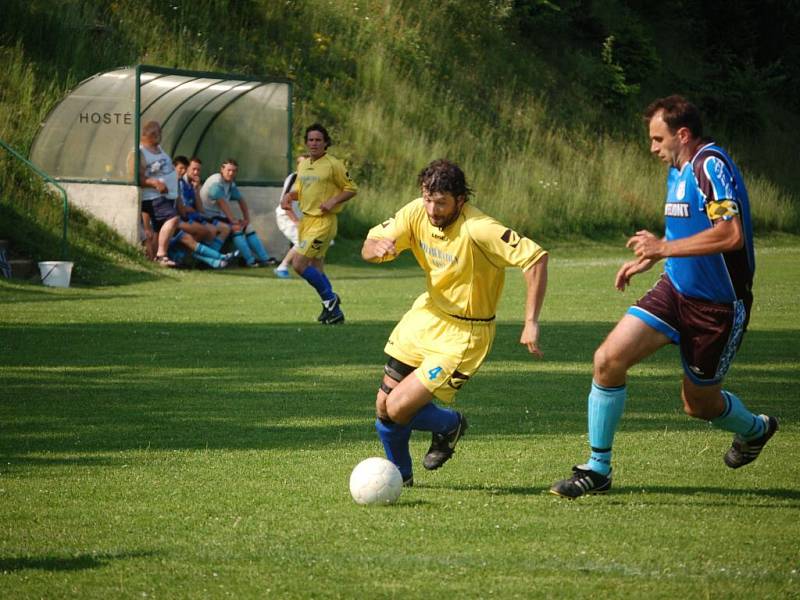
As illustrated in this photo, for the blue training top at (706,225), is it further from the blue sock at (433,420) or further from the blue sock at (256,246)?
the blue sock at (256,246)

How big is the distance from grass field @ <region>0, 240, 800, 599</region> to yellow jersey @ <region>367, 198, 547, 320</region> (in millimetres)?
1021

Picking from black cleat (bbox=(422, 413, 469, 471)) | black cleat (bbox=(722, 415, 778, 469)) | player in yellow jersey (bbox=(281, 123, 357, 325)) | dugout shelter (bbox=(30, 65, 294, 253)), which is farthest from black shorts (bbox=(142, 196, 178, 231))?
black cleat (bbox=(722, 415, 778, 469))

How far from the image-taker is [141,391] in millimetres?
10258

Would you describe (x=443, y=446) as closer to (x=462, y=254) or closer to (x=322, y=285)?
(x=462, y=254)

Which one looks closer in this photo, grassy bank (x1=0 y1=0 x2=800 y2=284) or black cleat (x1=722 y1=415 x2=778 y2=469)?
black cleat (x1=722 y1=415 x2=778 y2=469)

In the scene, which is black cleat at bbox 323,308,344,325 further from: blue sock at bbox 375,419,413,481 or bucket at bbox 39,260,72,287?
blue sock at bbox 375,419,413,481

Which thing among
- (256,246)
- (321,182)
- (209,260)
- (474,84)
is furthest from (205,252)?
(474,84)

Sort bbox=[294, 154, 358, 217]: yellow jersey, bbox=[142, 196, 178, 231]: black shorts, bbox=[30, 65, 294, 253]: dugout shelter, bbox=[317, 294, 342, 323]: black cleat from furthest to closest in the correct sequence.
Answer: bbox=[30, 65, 294, 253]: dugout shelter, bbox=[142, 196, 178, 231]: black shorts, bbox=[294, 154, 358, 217]: yellow jersey, bbox=[317, 294, 342, 323]: black cleat

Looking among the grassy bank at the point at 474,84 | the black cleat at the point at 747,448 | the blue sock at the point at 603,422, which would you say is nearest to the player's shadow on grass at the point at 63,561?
the blue sock at the point at 603,422

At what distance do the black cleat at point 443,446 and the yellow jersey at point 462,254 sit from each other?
0.65 meters

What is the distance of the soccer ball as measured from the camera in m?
6.46

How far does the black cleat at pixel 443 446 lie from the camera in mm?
7195

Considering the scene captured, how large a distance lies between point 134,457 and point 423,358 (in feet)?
6.52

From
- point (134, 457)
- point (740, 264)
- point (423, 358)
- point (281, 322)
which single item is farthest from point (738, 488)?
point (281, 322)
